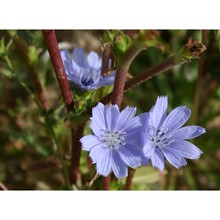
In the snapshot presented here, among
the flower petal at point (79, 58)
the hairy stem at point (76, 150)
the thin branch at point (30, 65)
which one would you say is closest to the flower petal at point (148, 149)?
the hairy stem at point (76, 150)

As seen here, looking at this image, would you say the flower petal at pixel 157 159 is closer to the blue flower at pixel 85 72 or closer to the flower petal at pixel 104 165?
the flower petal at pixel 104 165

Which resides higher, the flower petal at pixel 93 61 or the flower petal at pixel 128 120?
the flower petal at pixel 93 61

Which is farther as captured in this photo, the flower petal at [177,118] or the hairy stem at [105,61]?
the hairy stem at [105,61]

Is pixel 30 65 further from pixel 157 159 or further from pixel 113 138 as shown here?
pixel 157 159

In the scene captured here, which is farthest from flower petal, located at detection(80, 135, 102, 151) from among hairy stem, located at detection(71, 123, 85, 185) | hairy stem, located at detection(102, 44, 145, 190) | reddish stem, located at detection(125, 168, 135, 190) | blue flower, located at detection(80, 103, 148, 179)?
reddish stem, located at detection(125, 168, 135, 190)

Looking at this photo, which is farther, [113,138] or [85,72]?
[85,72]

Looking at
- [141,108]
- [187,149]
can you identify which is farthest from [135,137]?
[141,108]
